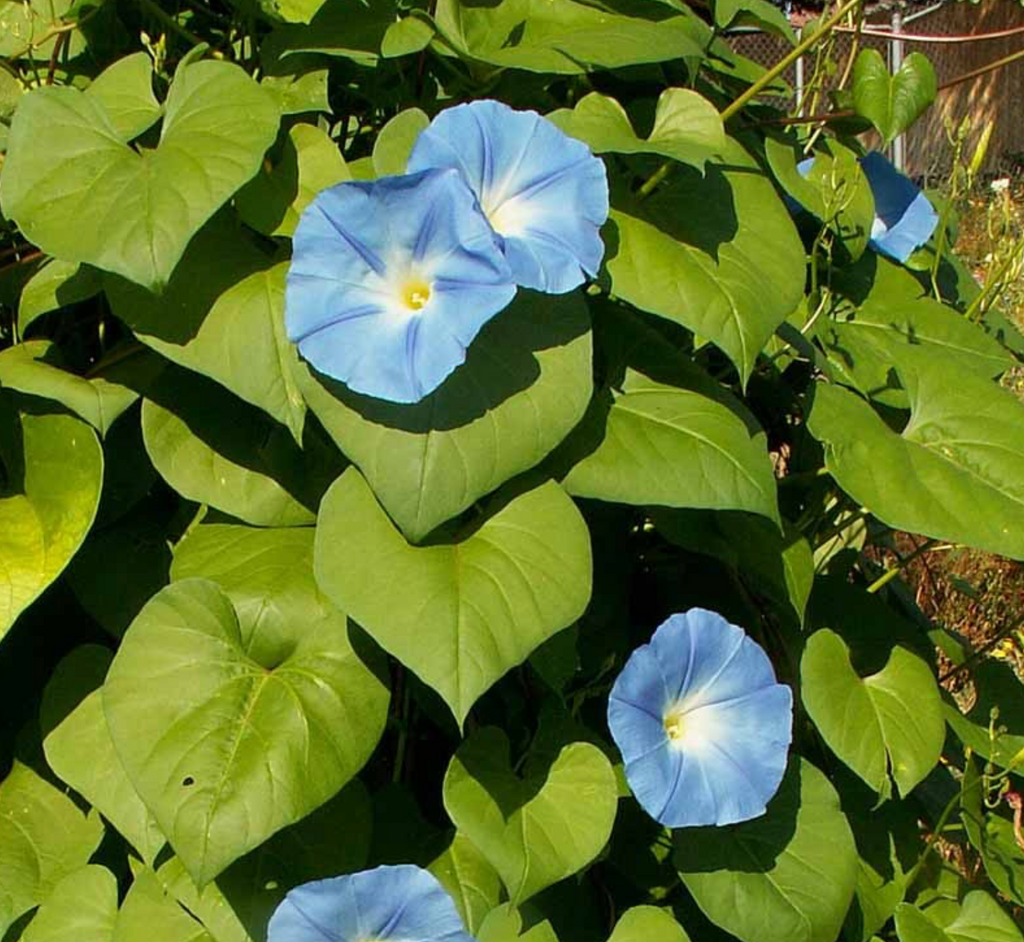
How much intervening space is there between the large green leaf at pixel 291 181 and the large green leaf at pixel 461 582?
0.21 m

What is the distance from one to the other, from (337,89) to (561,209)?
36 cm

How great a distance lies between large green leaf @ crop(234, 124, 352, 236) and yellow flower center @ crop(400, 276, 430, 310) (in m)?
0.10

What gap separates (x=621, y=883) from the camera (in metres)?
1.33

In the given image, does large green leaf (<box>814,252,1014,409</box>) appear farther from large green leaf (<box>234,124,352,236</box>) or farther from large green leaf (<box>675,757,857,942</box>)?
large green leaf (<box>234,124,352,236</box>)

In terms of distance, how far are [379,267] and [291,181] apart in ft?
0.40

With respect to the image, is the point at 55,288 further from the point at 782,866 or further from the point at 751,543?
the point at 782,866

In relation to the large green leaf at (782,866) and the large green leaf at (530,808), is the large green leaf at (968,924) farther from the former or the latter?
the large green leaf at (530,808)

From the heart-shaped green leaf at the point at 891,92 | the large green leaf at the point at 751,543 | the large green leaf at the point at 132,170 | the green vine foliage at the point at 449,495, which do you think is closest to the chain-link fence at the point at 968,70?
the heart-shaped green leaf at the point at 891,92

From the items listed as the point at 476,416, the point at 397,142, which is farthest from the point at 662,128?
the point at 476,416

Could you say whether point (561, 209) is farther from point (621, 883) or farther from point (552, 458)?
point (621, 883)

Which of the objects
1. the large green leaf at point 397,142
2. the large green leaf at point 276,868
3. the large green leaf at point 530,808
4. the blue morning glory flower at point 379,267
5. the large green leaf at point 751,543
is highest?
the large green leaf at point 397,142

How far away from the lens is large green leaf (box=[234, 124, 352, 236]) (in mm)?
1081

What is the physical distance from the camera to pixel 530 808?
43.6 inches

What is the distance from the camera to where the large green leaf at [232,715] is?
0.95 metres
